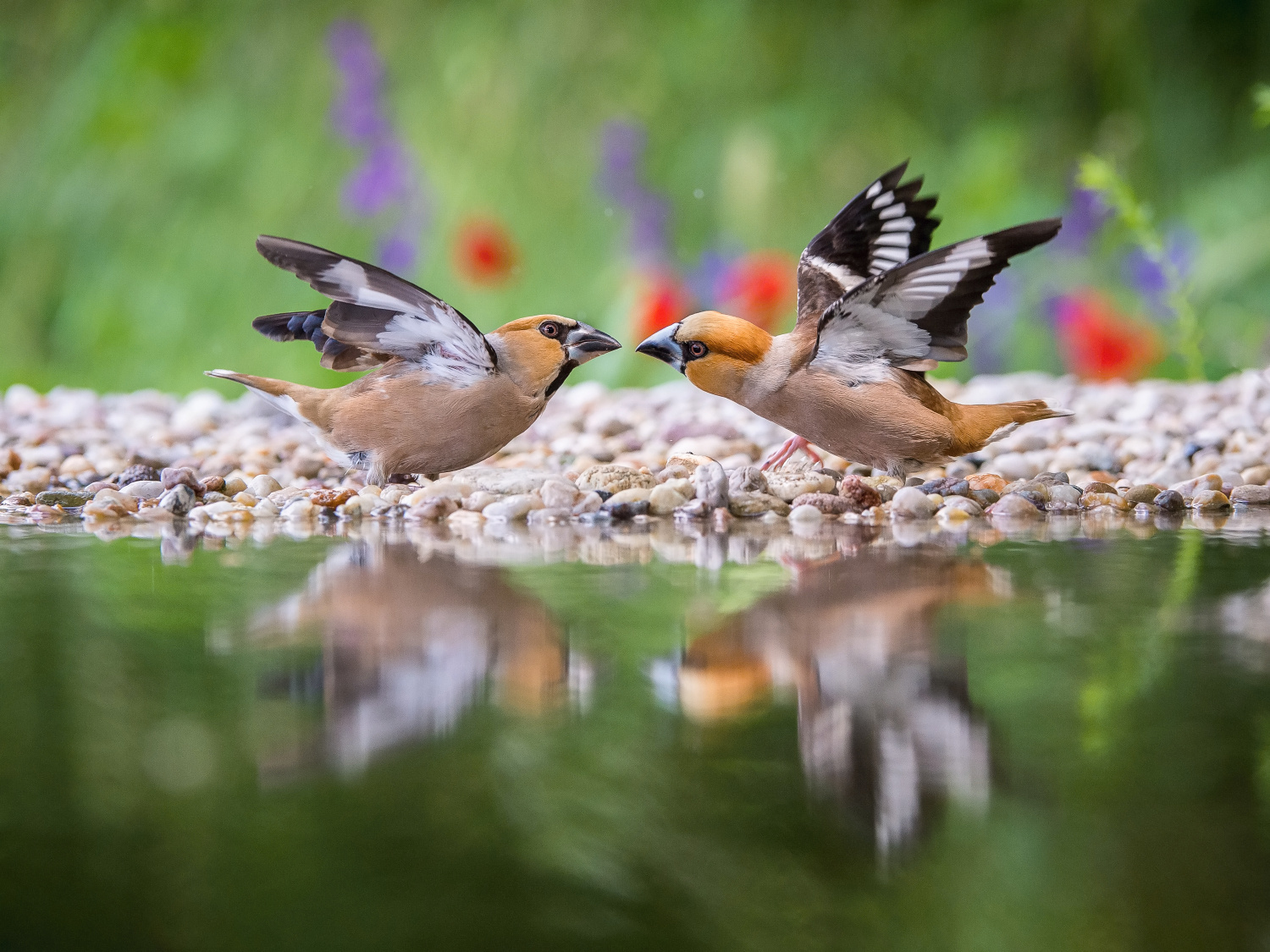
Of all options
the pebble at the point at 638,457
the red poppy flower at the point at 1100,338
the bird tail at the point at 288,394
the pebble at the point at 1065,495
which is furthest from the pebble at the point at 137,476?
the red poppy flower at the point at 1100,338

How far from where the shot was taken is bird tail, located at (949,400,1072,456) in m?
2.40

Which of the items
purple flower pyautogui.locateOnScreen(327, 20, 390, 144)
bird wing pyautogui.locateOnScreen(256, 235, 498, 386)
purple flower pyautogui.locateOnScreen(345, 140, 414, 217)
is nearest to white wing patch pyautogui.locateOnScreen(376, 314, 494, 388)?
bird wing pyautogui.locateOnScreen(256, 235, 498, 386)

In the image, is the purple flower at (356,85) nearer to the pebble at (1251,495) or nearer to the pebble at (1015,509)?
the pebble at (1015,509)

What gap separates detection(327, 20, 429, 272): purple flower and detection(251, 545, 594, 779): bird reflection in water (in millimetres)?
3039

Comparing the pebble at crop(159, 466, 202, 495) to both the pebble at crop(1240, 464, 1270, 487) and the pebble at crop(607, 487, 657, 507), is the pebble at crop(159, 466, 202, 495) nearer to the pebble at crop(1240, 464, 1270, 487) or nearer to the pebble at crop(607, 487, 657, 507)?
the pebble at crop(607, 487, 657, 507)

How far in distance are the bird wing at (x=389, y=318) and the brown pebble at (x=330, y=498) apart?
0.92ft

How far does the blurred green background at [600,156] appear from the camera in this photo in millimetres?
4402

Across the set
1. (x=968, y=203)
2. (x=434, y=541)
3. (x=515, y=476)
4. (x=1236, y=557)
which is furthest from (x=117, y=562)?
(x=968, y=203)

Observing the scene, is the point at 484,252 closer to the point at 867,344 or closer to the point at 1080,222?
the point at 1080,222

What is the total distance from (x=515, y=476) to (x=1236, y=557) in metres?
1.28

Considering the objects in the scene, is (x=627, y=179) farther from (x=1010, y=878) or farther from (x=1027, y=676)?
(x=1010, y=878)

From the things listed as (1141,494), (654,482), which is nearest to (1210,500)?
(1141,494)

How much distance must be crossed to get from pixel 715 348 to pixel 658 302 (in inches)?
81.9

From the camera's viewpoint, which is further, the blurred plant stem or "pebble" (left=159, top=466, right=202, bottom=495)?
the blurred plant stem
